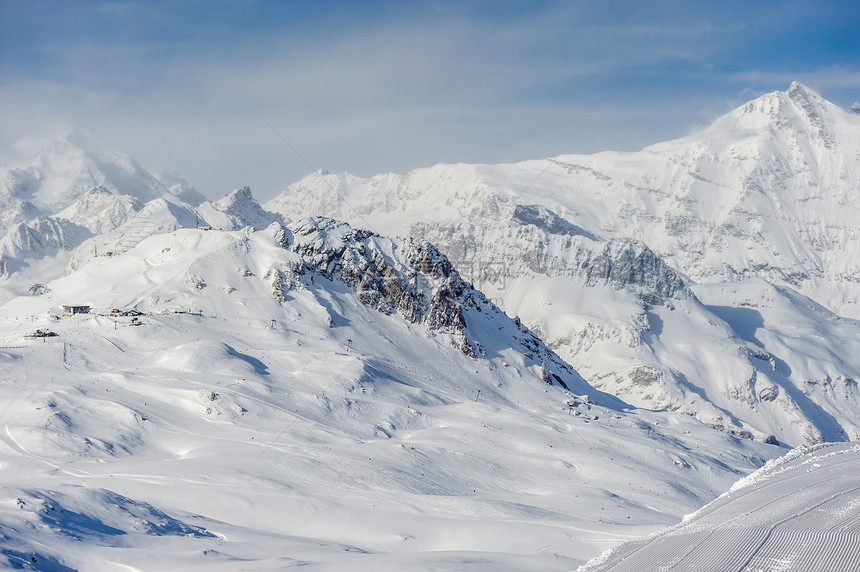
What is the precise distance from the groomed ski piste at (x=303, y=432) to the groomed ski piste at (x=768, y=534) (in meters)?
7.36

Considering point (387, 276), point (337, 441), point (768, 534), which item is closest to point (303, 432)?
point (337, 441)

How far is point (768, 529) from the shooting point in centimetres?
4216

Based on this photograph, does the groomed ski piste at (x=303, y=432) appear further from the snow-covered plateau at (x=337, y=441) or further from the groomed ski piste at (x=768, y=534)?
the groomed ski piste at (x=768, y=534)

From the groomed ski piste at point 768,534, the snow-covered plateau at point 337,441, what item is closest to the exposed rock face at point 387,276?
the snow-covered plateau at point 337,441

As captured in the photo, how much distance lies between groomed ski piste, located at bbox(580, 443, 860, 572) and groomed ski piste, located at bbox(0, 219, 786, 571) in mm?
7358

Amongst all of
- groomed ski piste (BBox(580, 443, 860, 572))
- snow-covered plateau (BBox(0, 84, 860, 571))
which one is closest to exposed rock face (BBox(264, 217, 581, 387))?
snow-covered plateau (BBox(0, 84, 860, 571))

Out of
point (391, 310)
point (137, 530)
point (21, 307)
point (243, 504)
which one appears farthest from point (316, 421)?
point (21, 307)

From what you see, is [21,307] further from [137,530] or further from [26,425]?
[137,530]

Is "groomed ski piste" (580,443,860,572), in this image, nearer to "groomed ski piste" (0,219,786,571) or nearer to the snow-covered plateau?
the snow-covered plateau

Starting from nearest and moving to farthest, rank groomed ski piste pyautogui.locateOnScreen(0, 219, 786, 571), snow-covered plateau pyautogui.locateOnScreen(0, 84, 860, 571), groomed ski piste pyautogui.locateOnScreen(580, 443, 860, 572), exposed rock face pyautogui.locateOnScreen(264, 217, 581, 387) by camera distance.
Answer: groomed ski piste pyautogui.locateOnScreen(580, 443, 860, 572) → snow-covered plateau pyautogui.locateOnScreen(0, 84, 860, 571) → groomed ski piste pyautogui.locateOnScreen(0, 219, 786, 571) → exposed rock face pyautogui.locateOnScreen(264, 217, 581, 387)

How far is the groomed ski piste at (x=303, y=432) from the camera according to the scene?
52.5 metres

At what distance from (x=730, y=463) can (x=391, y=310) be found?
217 ft

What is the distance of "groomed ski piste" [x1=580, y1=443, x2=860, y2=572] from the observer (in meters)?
37.2

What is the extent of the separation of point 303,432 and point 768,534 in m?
58.7
